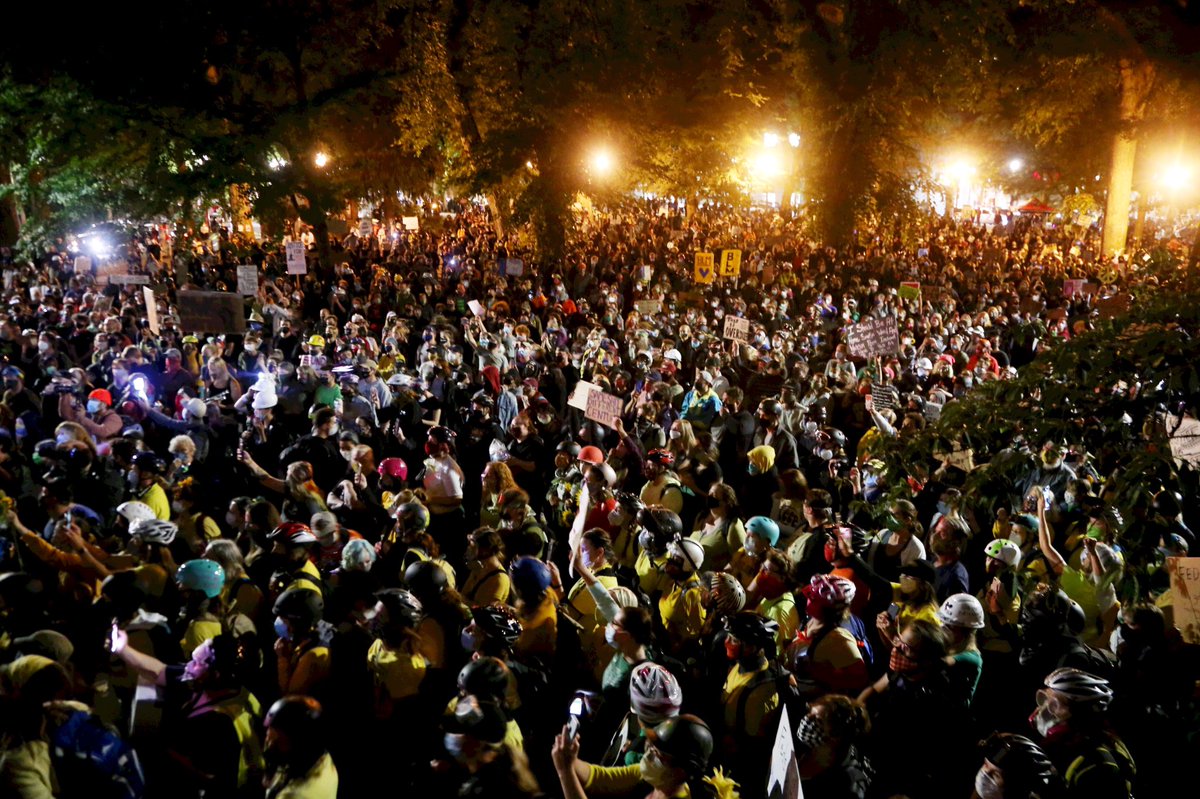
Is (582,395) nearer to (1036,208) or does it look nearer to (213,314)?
(213,314)

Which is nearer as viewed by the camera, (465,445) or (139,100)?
(465,445)

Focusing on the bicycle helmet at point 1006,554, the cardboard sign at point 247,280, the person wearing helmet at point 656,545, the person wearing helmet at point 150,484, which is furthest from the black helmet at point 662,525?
the cardboard sign at point 247,280

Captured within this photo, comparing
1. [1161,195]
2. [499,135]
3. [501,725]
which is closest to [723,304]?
[499,135]

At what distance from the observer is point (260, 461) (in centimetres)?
885

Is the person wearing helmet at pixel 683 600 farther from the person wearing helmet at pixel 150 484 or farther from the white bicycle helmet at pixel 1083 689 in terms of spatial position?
the person wearing helmet at pixel 150 484

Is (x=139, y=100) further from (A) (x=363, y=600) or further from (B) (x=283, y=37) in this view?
(A) (x=363, y=600)

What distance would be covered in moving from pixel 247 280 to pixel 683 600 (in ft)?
48.7

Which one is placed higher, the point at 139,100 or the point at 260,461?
the point at 139,100

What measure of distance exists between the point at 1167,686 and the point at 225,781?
4642 mm

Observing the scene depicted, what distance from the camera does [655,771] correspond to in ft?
11.0

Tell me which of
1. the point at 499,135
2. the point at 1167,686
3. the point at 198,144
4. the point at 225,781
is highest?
the point at 499,135

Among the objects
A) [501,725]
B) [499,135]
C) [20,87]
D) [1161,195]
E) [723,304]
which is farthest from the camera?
[1161,195]

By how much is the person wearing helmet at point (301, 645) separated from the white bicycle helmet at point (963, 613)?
3375 millimetres

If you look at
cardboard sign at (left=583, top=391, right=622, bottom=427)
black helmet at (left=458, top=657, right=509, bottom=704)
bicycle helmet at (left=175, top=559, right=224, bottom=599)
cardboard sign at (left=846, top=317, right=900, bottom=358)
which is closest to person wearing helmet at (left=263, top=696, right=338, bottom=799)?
black helmet at (left=458, top=657, right=509, bottom=704)
